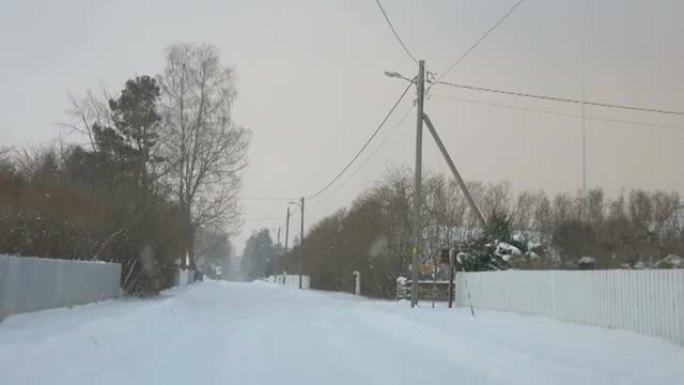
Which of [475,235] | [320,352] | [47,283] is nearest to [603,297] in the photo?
[320,352]

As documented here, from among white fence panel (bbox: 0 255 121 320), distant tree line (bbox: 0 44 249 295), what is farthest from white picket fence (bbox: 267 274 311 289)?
white fence panel (bbox: 0 255 121 320)

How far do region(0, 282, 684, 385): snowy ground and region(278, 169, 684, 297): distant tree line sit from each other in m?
9.73

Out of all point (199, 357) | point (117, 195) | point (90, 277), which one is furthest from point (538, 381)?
point (117, 195)

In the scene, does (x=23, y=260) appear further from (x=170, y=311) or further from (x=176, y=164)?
(x=176, y=164)

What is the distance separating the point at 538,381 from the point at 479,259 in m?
20.1

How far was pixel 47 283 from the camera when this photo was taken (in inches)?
762

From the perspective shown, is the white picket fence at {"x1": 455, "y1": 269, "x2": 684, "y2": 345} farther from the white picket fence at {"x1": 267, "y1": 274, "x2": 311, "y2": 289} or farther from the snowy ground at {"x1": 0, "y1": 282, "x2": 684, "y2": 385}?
the white picket fence at {"x1": 267, "y1": 274, "x2": 311, "y2": 289}

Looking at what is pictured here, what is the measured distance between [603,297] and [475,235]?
28033 mm

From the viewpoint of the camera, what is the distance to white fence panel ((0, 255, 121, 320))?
16.4 metres

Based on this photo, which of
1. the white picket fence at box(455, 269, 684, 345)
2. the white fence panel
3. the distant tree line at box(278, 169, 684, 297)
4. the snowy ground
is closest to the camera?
the snowy ground

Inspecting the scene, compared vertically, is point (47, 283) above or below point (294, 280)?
above

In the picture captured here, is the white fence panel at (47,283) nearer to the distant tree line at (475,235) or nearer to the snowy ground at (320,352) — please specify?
the snowy ground at (320,352)

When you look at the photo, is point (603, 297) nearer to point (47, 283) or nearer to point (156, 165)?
point (47, 283)

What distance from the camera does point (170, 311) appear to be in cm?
2625
